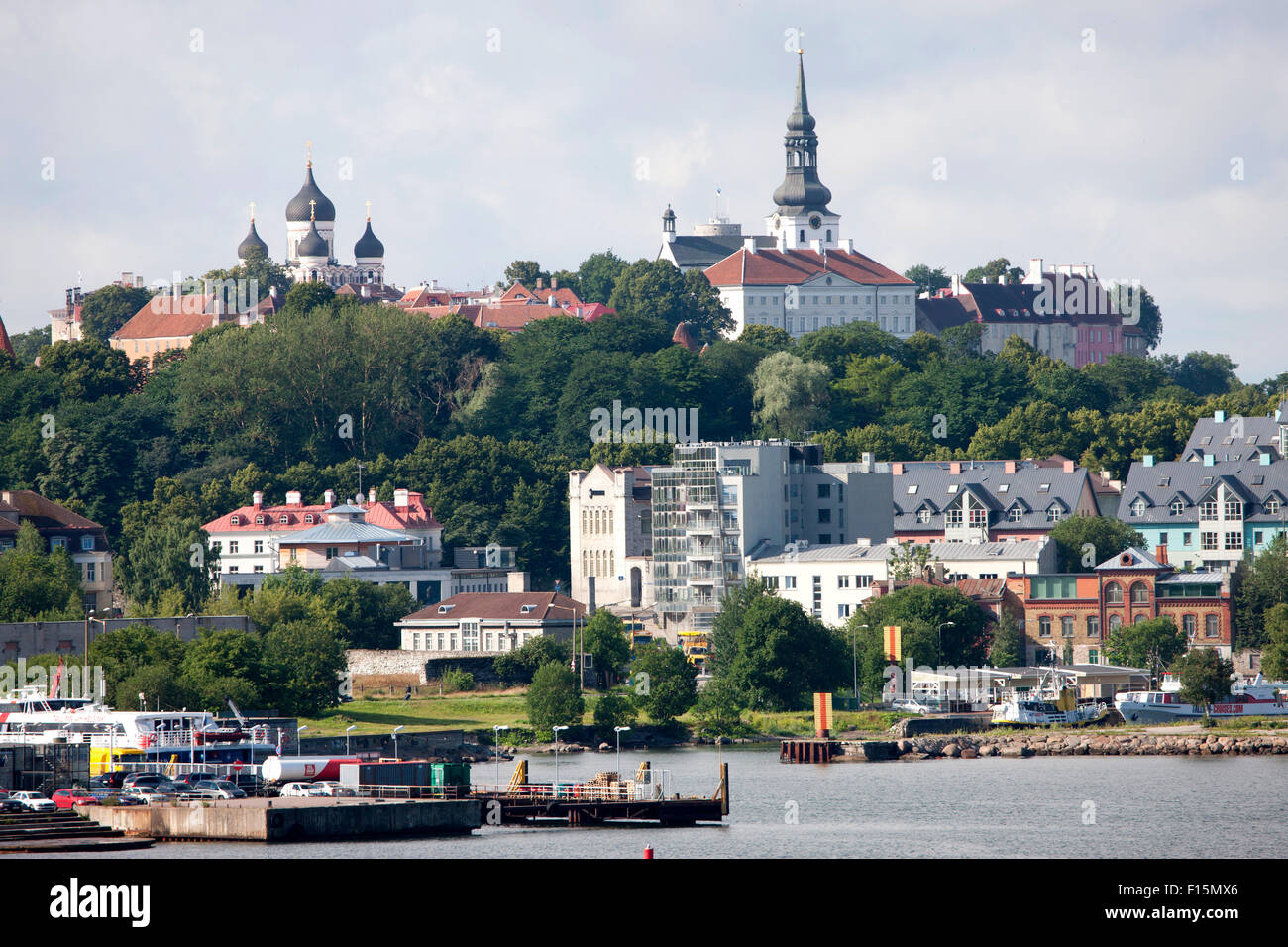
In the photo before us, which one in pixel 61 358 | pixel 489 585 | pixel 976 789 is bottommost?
pixel 976 789

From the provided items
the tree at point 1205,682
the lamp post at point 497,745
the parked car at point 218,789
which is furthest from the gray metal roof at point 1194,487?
the parked car at point 218,789

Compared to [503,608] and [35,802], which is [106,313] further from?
[35,802]

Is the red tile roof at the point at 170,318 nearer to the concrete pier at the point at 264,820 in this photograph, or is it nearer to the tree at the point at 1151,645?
the tree at the point at 1151,645

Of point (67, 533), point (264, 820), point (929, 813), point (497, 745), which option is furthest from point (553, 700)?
point (67, 533)

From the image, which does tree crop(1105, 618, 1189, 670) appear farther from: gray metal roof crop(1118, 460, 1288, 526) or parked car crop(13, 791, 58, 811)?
parked car crop(13, 791, 58, 811)

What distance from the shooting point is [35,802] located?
5122 cm

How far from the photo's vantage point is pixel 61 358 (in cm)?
13825

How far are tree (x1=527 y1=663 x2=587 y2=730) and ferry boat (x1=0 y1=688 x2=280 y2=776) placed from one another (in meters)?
18.8

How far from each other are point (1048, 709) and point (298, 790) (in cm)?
3667

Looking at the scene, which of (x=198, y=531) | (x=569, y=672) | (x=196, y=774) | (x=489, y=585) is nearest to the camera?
(x=196, y=774)
